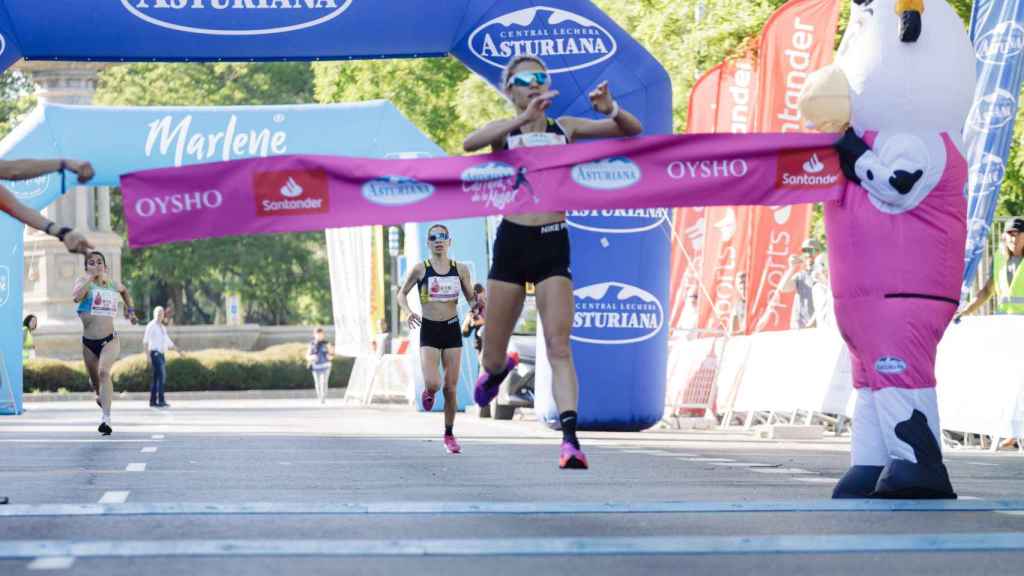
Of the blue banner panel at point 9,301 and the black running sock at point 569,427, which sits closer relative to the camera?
the black running sock at point 569,427

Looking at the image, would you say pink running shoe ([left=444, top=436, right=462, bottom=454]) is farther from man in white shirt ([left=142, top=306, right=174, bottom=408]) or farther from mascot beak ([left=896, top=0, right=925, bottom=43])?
man in white shirt ([left=142, top=306, right=174, bottom=408])

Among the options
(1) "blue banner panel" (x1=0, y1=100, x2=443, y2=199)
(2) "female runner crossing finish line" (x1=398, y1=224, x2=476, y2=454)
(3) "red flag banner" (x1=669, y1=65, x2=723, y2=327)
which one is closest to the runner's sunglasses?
(2) "female runner crossing finish line" (x1=398, y1=224, x2=476, y2=454)

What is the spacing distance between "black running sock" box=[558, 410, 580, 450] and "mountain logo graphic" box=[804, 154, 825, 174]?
1.85 m

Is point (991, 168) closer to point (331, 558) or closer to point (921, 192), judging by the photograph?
point (921, 192)

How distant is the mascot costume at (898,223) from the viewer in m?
9.59

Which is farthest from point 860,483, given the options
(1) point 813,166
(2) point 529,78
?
(2) point 529,78

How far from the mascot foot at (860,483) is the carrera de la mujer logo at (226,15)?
27.1ft

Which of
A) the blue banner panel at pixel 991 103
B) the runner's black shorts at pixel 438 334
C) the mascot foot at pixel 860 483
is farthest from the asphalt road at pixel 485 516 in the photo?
the blue banner panel at pixel 991 103

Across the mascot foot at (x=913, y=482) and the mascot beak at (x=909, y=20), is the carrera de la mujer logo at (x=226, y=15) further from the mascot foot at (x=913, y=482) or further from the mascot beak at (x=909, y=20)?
the mascot foot at (x=913, y=482)

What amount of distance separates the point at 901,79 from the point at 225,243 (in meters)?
55.8

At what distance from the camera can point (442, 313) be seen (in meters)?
16.4

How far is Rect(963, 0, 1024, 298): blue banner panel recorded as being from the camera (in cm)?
1780

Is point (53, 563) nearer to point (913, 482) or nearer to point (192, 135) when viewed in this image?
point (913, 482)

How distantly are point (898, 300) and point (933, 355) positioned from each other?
0.37 m
